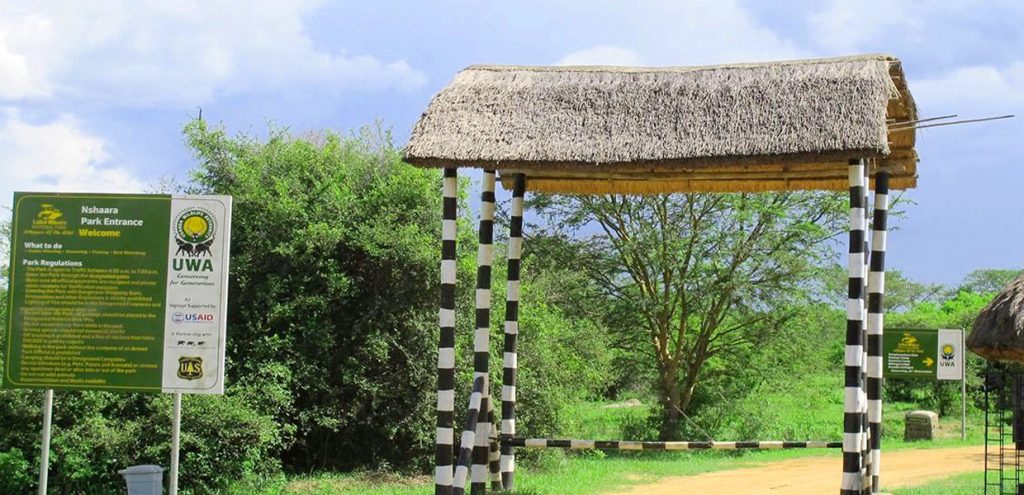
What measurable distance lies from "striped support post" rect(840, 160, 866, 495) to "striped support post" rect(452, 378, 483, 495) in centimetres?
275

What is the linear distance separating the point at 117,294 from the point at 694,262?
460 inches

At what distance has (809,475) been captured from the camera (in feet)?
45.0

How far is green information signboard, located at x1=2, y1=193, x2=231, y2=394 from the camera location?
815 cm

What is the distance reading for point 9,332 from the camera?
Result: 8383mm

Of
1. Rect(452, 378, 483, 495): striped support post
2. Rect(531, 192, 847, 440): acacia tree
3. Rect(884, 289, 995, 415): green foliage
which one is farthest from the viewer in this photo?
Rect(884, 289, 995, 415): green foliage

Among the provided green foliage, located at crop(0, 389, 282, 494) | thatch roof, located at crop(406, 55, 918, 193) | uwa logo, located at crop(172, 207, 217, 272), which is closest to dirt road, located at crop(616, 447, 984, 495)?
thatch roof, located at crop(406, 55, 918, 193)

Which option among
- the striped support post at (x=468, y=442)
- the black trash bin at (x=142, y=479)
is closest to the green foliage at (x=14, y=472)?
the black trash bin at (x=142, y=479)

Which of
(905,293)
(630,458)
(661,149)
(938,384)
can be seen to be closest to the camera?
(661,149)

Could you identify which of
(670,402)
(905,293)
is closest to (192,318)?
(670,402)

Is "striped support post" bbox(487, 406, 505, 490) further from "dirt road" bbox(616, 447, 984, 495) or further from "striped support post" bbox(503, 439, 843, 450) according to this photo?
"dirt road" bbox(616, 447, 984, 495)

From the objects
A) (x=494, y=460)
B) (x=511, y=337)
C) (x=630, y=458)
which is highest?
(x=511, y=337)

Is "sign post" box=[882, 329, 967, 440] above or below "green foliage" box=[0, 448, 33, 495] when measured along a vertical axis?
above

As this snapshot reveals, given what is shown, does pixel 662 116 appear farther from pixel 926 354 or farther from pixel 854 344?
pixel 926 354

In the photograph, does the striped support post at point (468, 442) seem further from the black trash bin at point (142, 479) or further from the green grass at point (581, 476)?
the black trash bin at point (142, 479)
